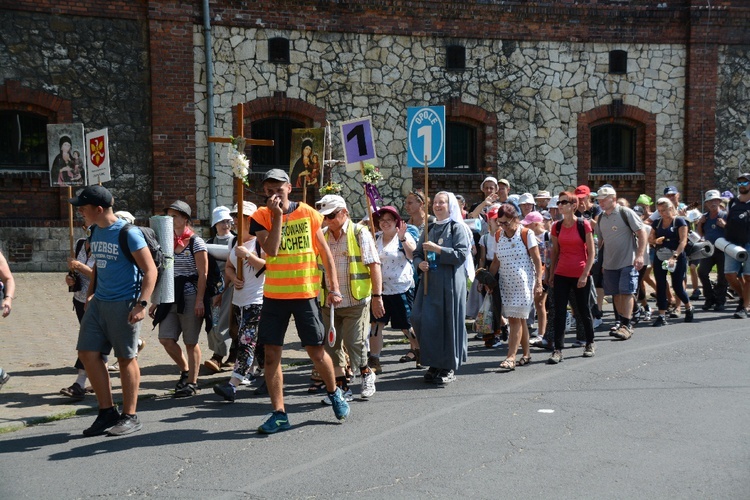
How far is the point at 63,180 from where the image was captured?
32.5 ft

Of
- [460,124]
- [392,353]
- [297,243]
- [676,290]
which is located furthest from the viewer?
[460,124]

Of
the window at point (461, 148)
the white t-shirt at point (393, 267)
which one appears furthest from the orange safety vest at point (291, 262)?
the window at point (461, 148)

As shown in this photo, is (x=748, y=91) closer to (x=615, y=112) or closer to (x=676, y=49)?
(x=676, y=49)

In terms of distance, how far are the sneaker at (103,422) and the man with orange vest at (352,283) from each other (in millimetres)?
2052

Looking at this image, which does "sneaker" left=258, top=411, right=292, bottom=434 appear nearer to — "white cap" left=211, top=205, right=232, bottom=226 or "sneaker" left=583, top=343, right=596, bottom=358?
"white cap" left=211, top=205, right=232, bottom=226

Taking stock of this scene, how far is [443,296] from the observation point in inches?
360

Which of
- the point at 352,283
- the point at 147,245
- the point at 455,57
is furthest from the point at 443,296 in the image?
the point at 455,57

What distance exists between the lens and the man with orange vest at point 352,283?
325 inches

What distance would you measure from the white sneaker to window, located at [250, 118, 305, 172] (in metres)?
11.3

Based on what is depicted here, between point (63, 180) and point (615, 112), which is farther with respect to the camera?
point (615, 112)

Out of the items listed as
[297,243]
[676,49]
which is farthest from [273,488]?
[676,49]

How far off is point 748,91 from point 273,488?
19.9 m

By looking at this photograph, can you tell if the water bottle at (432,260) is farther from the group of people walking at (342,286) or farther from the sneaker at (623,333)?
the sneaker at (623,333)

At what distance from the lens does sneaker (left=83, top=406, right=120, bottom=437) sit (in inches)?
276
